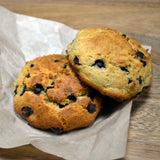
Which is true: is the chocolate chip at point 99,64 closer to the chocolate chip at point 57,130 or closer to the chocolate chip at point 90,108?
the chocolate chip at point 90,108

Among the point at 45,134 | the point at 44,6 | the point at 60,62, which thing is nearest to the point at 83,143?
the point at 45,134

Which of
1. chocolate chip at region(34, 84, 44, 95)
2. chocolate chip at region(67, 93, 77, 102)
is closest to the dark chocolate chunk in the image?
chocolate chip at region(67, 93, 77, 102)

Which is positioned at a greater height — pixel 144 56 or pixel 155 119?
pixel 144 56

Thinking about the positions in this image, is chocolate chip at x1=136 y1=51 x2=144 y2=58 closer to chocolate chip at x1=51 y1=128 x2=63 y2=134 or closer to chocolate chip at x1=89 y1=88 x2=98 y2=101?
chocolate chip at x1=89 y1=88 x2=98 y2=101

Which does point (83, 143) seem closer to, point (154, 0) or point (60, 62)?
point (60, 62)

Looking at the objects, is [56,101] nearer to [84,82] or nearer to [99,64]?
[84,82]

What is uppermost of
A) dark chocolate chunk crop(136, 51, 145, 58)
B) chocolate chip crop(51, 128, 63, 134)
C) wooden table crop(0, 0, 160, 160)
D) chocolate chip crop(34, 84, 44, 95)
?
dark chocolate chunk crop(136, 51, 145, 58)

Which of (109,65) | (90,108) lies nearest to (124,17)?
(109,65)

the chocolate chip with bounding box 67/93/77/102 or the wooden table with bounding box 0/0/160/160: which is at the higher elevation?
the wooden table with bounding box 0/0/160/160
